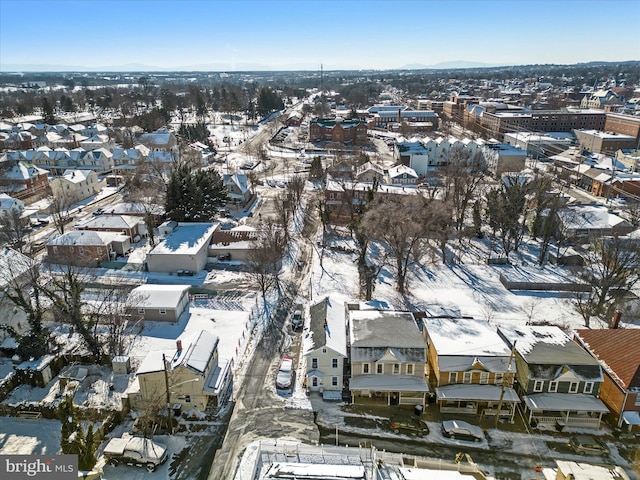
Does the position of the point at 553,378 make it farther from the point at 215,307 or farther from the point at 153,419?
the point at 215,307

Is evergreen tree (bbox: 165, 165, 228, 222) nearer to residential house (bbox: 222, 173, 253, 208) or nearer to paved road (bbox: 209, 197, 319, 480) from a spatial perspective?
residential house (bbox: 222, 173, 253, 208)

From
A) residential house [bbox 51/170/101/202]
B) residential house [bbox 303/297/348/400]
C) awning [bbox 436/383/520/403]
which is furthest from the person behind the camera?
residential house [bbox 51/170/101/202]

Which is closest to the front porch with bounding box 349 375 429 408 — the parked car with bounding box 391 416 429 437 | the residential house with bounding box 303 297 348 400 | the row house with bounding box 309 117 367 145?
the parked car with bounding box 391 416 429 437

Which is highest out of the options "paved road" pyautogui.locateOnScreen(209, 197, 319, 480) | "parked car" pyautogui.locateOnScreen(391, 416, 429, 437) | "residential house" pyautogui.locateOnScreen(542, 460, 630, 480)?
"residential house" pyautogui.locateOnScreen(542, 460, 630, 480)

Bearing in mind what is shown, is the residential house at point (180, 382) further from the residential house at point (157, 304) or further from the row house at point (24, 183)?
the row house at point (24, 183)

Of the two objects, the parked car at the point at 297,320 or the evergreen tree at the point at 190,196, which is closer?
the parked car at the point at 297,320

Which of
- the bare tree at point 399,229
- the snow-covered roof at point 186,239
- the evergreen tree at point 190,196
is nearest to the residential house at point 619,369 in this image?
the bare tree at point 399,229

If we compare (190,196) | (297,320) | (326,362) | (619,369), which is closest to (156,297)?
(297,320)
